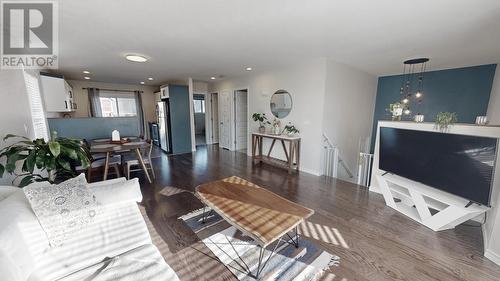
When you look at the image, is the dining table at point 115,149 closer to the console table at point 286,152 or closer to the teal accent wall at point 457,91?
the console table at point 286,152

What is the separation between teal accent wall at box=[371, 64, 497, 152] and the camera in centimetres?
400

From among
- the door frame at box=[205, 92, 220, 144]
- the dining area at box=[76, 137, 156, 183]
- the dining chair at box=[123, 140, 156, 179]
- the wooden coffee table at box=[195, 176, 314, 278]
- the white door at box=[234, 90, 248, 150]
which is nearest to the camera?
the wooden coffee table at box=[195, 176, 314, 278]

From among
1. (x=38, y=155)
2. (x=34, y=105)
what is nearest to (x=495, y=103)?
(x=38, y=155)

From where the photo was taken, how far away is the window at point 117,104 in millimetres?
6480

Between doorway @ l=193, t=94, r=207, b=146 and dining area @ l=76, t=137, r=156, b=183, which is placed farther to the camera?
doorway @ l=193, t=94, r=207, b=146

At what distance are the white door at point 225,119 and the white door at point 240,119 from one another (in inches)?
10.9

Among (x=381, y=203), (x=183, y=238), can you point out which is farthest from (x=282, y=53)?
(x=183, y=238)

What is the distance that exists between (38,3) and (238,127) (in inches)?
191

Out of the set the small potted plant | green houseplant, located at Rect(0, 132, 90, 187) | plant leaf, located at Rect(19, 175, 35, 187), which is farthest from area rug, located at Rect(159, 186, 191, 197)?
the small potted plant

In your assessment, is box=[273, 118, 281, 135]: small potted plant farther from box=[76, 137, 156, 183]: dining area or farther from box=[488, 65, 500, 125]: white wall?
box=[488, 65, 500, 125]: white wall

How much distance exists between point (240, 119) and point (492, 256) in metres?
5.50

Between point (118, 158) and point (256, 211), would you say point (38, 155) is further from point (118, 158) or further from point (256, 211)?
point (256, 211)

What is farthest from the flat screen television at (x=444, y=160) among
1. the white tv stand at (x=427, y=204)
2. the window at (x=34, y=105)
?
the window at (x=34, y=105)

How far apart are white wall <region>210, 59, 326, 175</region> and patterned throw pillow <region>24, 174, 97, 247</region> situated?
144 inches
